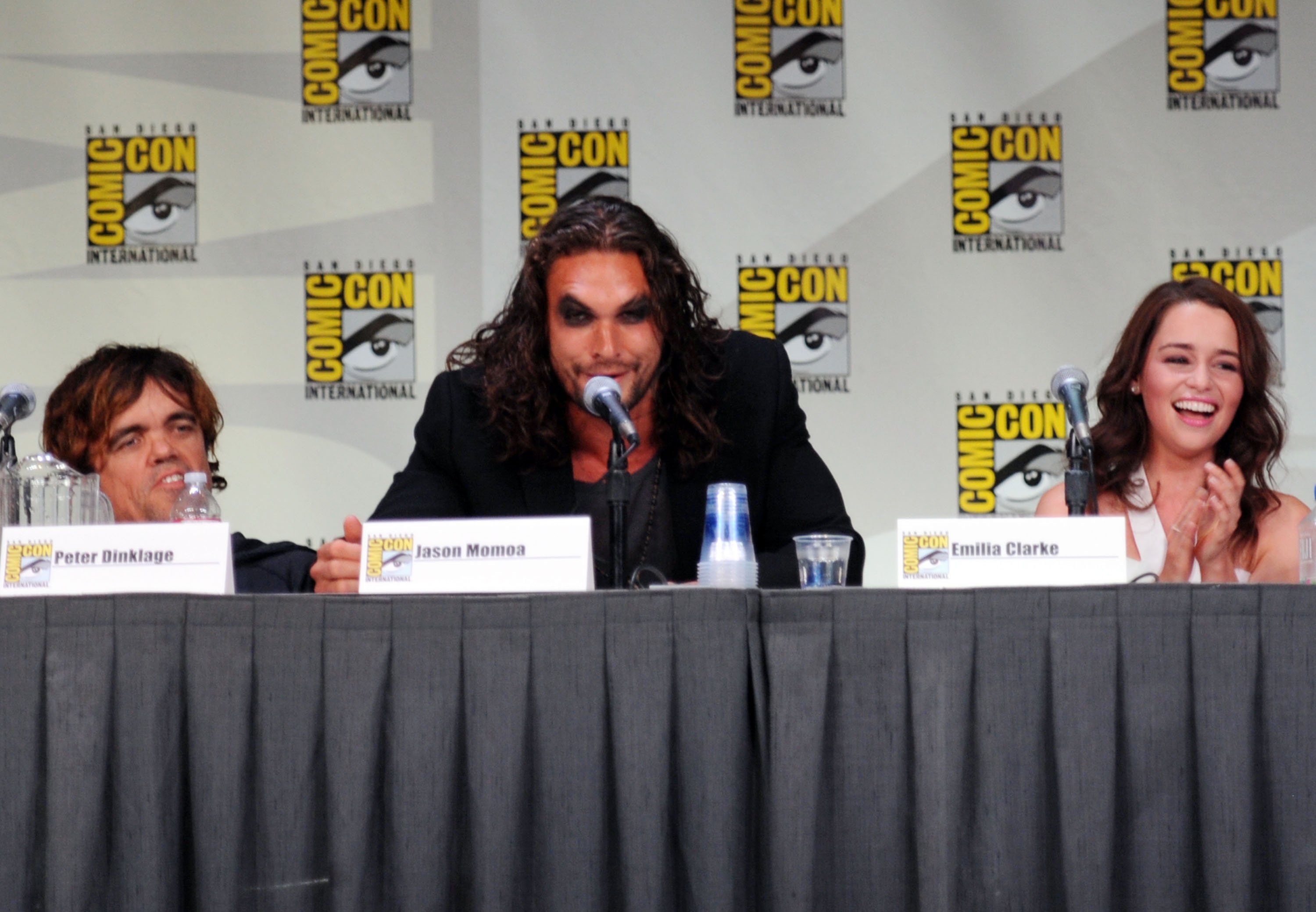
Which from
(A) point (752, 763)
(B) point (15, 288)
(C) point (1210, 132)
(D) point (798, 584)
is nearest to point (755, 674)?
(A) point (752, 763)

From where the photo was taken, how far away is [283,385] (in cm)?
325

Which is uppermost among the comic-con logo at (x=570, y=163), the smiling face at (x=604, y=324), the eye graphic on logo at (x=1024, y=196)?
the comic-con logo at (x=570, y=163)

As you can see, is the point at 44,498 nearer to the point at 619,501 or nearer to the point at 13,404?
the point at 13,404

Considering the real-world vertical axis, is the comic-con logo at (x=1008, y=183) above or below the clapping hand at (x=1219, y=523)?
above

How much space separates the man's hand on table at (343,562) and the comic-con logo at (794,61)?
5.83 feet

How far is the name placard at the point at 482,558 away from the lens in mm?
1612

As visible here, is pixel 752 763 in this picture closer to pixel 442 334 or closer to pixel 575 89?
pixel 442 334

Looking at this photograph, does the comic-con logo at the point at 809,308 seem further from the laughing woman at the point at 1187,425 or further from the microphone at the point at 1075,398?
the microphone at the point at 1075,398

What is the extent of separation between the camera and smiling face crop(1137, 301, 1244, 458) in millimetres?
2439

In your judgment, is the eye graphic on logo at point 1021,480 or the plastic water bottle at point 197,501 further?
the eye graphic on logo at point 1021,480

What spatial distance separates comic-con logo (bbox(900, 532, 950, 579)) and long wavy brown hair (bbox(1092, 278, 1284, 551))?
39.9 inches

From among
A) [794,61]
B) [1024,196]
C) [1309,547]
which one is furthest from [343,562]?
[1024,196]

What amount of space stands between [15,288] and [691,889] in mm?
2555

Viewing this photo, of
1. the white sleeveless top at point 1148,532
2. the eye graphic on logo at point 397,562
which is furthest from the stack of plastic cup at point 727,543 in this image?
the white sleeveless top at point 1148,532
